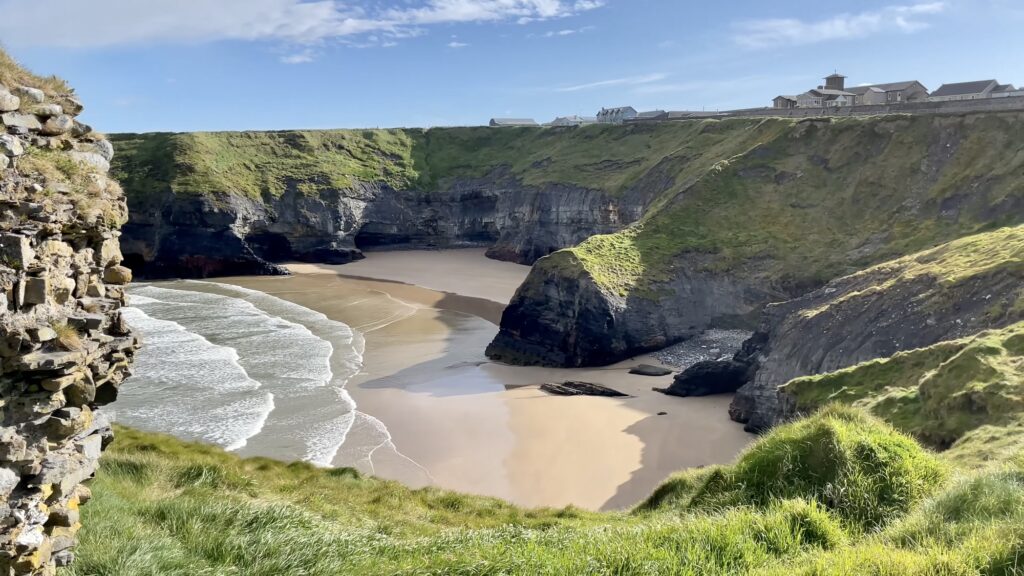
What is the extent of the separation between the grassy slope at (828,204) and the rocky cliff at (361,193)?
42.3ft

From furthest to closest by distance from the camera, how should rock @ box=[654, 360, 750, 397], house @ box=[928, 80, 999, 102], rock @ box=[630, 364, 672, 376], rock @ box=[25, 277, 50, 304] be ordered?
house @ box=[928, 80, 999, 102] → rock @ box=[630, 364, 672, 376] → rock @ box=[654, 360, 750, 397] → rock @ box=[25, 277, 50, 304]

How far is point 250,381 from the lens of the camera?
3042 centimetres

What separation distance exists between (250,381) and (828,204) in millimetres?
34614

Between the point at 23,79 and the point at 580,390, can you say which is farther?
the point at 580,390

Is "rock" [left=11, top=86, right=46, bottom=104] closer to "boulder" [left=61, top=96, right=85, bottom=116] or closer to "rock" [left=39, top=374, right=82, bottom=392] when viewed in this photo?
"boulder" [left=61, top=96, right=85, bottom=116]

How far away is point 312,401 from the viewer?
92.7ft

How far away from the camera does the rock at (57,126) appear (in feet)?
25.0

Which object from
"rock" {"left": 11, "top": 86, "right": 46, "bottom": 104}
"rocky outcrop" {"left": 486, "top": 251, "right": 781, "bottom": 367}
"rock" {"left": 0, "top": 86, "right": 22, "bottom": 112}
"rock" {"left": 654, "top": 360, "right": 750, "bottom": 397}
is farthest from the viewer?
"rocky outcrop" {"left": 486, "top": 251, "right": 781, "bottom": 367}

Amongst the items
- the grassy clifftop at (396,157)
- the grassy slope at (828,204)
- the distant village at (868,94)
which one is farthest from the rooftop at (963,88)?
the grassy slope at (828,204)

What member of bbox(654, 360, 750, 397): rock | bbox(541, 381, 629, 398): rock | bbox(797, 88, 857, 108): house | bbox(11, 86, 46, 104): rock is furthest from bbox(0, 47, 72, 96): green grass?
bbox(797, 88, 857, 108): house

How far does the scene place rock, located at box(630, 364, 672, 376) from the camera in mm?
32719

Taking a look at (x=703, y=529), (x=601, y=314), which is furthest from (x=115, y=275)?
(x=601, y=314)

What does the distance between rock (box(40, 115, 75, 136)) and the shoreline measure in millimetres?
15026

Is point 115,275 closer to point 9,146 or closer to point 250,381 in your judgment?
→ point 9,146
